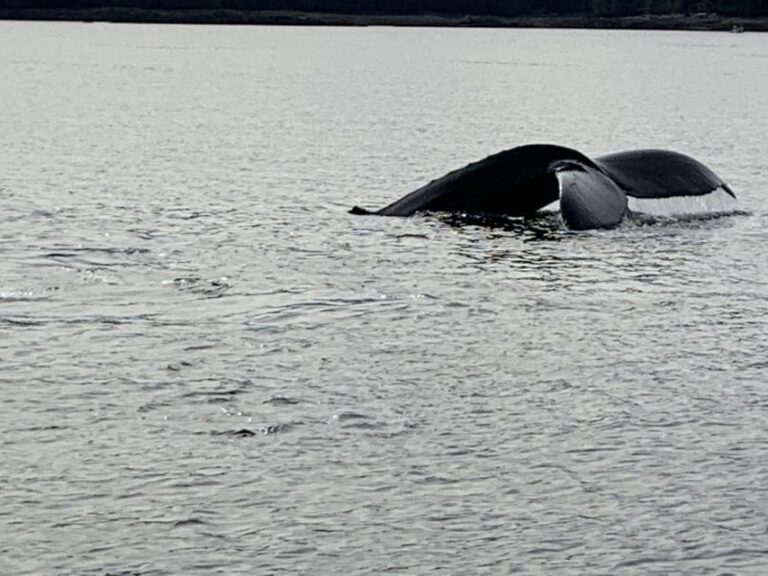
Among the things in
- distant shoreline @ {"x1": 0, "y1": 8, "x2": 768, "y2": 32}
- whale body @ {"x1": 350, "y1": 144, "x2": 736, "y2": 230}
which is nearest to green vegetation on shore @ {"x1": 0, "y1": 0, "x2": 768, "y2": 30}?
distant shoreline @ {"x1": 0, "y1": 8, "x2": 768, "y2": 32}

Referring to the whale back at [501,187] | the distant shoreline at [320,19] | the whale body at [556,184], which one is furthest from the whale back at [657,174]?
the distant shoreline at [320,19]

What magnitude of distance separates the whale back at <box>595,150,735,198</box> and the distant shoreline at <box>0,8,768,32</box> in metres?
140

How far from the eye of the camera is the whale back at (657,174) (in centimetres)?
1516

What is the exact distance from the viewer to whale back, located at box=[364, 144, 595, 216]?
15.1 metres

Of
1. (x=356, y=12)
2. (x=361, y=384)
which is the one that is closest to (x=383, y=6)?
(x=356, y=12)

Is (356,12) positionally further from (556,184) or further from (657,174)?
(556,184)

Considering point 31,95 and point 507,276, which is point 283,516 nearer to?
point 507,276

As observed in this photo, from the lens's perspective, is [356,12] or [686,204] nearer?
[686,204]

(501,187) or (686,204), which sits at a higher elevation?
(501,187)

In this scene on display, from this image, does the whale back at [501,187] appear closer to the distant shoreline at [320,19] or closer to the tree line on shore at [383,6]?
the distant shoreline at [320,19]

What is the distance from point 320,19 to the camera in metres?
164

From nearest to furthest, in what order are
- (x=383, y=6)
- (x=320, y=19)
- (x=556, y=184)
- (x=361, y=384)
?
1. (x=361, y=384)
2. (x=556, y=184)
3. (x=320, y=19)
4. (x=383, y=6)

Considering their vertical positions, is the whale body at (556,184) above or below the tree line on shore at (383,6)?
above

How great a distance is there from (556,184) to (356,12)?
496 feet
